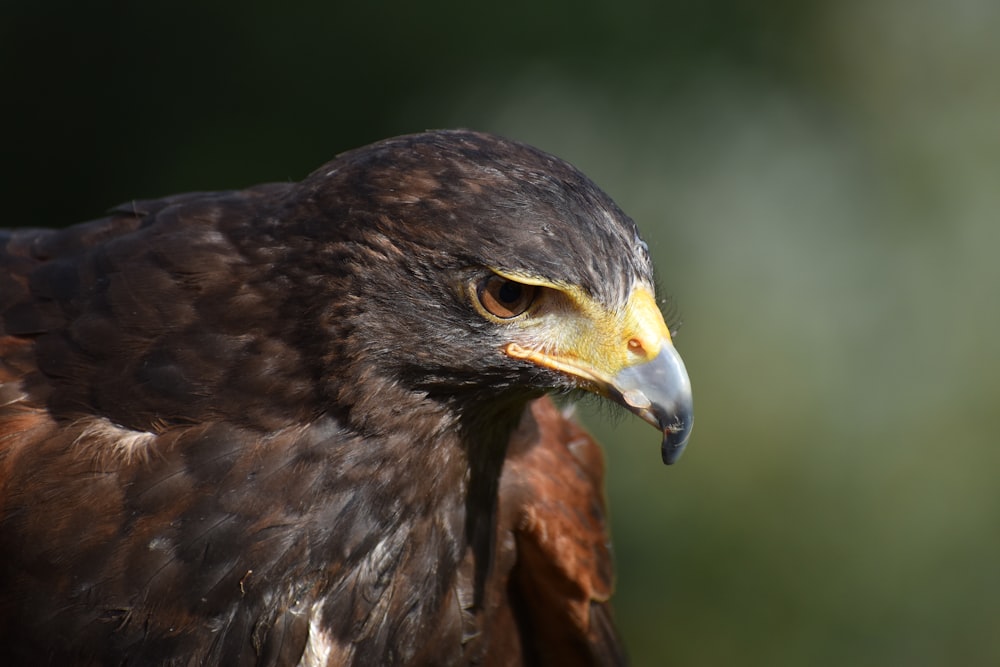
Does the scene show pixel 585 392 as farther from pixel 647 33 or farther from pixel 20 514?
pixel 647 33

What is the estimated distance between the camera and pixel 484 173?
2.67 metres

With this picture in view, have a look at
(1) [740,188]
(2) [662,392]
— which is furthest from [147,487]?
(1) [740,188]

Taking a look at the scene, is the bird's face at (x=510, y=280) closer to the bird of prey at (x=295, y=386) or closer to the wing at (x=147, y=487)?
the bird of prey at (x=295, y=386)

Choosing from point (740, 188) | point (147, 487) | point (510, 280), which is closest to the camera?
point (510, 280)

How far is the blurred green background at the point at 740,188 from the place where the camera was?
5.61 metres

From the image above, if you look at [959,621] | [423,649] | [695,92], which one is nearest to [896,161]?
[695,92]

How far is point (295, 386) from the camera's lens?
279cm

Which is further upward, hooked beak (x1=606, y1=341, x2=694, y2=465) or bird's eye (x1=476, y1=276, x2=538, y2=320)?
bird's eye (x1=476, y1=276, x2=538, y2=320)

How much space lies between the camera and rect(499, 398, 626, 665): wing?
3496 mm

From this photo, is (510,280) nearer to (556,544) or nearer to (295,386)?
(295,386)

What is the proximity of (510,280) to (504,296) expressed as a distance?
5 centimetres

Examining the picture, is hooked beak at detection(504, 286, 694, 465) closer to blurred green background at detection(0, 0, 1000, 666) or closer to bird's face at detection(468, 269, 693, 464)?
bird's face at detection(468, 269, 693, 464)

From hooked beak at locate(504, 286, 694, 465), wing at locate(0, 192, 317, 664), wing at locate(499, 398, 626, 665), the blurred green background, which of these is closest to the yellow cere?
hooked beak at locate(504, 286, 694, 465)

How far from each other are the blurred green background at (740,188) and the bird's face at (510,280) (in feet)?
9.11
